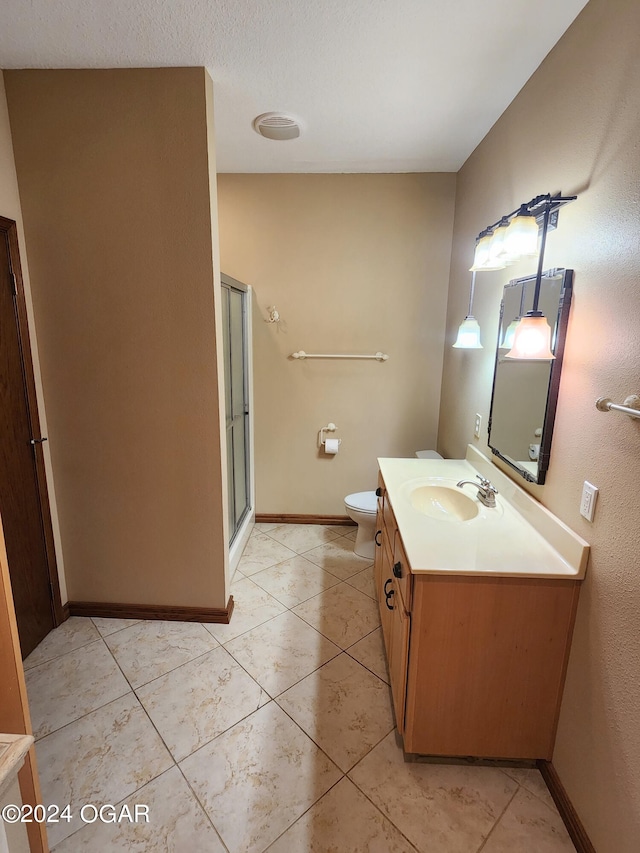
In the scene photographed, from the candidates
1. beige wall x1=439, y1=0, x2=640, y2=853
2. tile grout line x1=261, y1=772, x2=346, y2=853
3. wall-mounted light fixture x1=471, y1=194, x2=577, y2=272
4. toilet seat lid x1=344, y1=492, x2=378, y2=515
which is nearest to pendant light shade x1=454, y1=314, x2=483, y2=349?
wall-mounted light fixture x1=471, y1=194, x2=577, y2=272

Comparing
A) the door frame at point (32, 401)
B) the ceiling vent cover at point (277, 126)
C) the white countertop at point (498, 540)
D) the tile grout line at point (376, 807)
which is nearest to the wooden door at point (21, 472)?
the door frame at point (32, 401)

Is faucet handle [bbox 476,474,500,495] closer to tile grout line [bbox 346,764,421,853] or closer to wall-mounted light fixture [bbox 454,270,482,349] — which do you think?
wall-mounted light fixture [bbox 454,270,482,349]

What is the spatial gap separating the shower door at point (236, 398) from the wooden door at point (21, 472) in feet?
3.14

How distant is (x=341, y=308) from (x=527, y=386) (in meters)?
1.64

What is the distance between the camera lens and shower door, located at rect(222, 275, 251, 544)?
8.27 feet

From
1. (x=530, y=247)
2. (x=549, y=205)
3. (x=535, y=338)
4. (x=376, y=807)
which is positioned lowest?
(x=376, y=807)

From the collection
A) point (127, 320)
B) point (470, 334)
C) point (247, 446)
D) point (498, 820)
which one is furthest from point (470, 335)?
point (498, 820)

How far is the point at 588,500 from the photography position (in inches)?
50.1

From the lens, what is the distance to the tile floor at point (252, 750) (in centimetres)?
129

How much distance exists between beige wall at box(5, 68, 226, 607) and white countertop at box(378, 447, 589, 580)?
107 cm

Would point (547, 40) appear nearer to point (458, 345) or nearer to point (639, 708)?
point (458, 345)

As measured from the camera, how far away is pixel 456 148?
2.43m

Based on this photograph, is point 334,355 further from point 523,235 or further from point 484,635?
point 484,635

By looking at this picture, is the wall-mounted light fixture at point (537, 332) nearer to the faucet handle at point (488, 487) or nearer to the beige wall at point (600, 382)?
A: the beige wall at point (600, 382)
